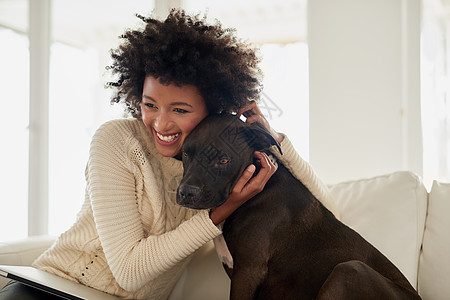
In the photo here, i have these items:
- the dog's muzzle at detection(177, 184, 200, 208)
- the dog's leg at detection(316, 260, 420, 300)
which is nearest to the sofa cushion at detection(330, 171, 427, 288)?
the dog's leg at detection(316, 260, 420, 300)

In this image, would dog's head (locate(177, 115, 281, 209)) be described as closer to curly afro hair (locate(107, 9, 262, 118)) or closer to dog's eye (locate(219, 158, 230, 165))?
dog's eye (locate(219, 158, 230, 165))

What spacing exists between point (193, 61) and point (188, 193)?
47 centimetres

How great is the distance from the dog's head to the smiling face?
0.19 feet

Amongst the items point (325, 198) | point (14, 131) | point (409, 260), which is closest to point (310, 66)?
point (325, 198)

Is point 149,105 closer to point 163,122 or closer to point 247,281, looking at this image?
point 163,122

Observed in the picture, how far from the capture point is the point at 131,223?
148 cm

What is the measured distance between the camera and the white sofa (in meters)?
1.61

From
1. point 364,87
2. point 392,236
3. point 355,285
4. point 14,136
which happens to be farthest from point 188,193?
point 14,136

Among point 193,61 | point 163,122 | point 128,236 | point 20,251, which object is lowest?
point 20,251

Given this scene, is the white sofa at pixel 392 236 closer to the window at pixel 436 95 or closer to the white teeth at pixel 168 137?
the white teeth at pixel 168 137

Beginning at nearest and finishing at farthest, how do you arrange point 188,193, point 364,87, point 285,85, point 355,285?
1. point 355,285
2. point 188,193
3. point 364,87
4. point 285,85

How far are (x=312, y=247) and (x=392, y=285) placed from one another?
26 cm

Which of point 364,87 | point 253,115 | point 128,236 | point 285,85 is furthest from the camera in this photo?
point 285,85

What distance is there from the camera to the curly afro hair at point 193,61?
1.49 m
